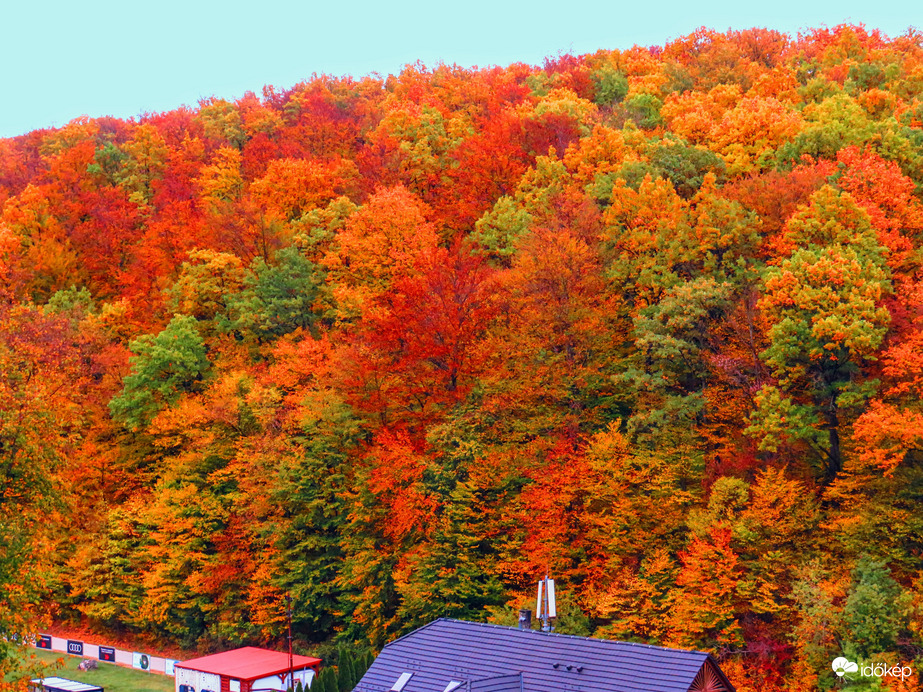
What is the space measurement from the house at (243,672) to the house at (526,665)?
534 inches

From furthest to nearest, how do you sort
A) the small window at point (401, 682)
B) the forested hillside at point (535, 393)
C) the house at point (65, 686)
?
1. the house at point (65, 686)
2. the forested hillside at point (535, 393)
3. the small window at point (401, 682)

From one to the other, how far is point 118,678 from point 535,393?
25.5 meters

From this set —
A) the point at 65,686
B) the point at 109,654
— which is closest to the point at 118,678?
the point at 109,654

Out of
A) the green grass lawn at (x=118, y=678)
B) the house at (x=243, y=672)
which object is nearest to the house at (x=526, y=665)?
the house at (x=243, y=672)

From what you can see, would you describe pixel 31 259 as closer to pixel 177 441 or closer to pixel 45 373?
pixel 177 441

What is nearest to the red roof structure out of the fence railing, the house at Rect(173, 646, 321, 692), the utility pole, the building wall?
the house at Rect(173, 646, 321, 692)

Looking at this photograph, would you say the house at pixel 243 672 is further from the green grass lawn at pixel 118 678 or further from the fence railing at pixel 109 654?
the fence railing at pixel 109 654

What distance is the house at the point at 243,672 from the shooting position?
42625 millimetres

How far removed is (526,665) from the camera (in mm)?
28531

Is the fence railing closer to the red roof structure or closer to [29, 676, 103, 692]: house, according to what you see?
[29, 676, 103, 692]: house

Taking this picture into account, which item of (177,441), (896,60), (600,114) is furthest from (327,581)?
(896,60)

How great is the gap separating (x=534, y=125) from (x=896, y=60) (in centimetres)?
2234

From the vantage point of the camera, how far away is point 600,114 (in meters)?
69.9

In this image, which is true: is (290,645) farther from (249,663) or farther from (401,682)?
(401,682)
